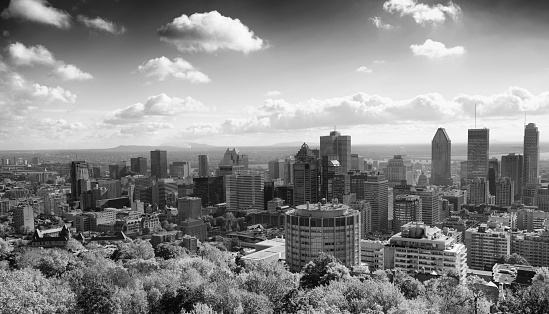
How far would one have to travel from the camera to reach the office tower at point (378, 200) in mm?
62469

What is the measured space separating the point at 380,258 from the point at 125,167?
284 ft

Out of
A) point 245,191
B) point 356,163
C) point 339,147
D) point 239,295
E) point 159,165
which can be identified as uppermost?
point 339,147

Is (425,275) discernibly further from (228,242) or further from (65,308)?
(228,242)

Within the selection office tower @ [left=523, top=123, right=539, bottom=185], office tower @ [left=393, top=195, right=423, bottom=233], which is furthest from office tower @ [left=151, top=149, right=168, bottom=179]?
office tower @ [left=523, top=123, right=539, bottom=185]

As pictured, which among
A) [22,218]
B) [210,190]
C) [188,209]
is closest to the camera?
[22,218]

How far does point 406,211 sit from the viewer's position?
193ft

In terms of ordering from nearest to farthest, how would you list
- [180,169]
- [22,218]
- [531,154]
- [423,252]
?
[423,252] < [22,218] < [531,154] < [180,169]

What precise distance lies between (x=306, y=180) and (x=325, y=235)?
3896 centimetres

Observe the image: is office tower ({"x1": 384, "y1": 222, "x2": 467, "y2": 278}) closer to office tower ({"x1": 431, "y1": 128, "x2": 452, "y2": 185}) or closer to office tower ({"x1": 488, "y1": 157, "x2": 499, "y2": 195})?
office tower ({"x1": 488, "y1": 157, "x2": 499, "y2": 195})

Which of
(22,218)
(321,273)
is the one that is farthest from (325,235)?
(22,218)

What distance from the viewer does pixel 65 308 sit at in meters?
15.1

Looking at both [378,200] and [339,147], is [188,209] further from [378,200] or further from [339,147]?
[339,147]

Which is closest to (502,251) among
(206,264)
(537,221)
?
(537,221)

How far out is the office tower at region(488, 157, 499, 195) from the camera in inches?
3383
